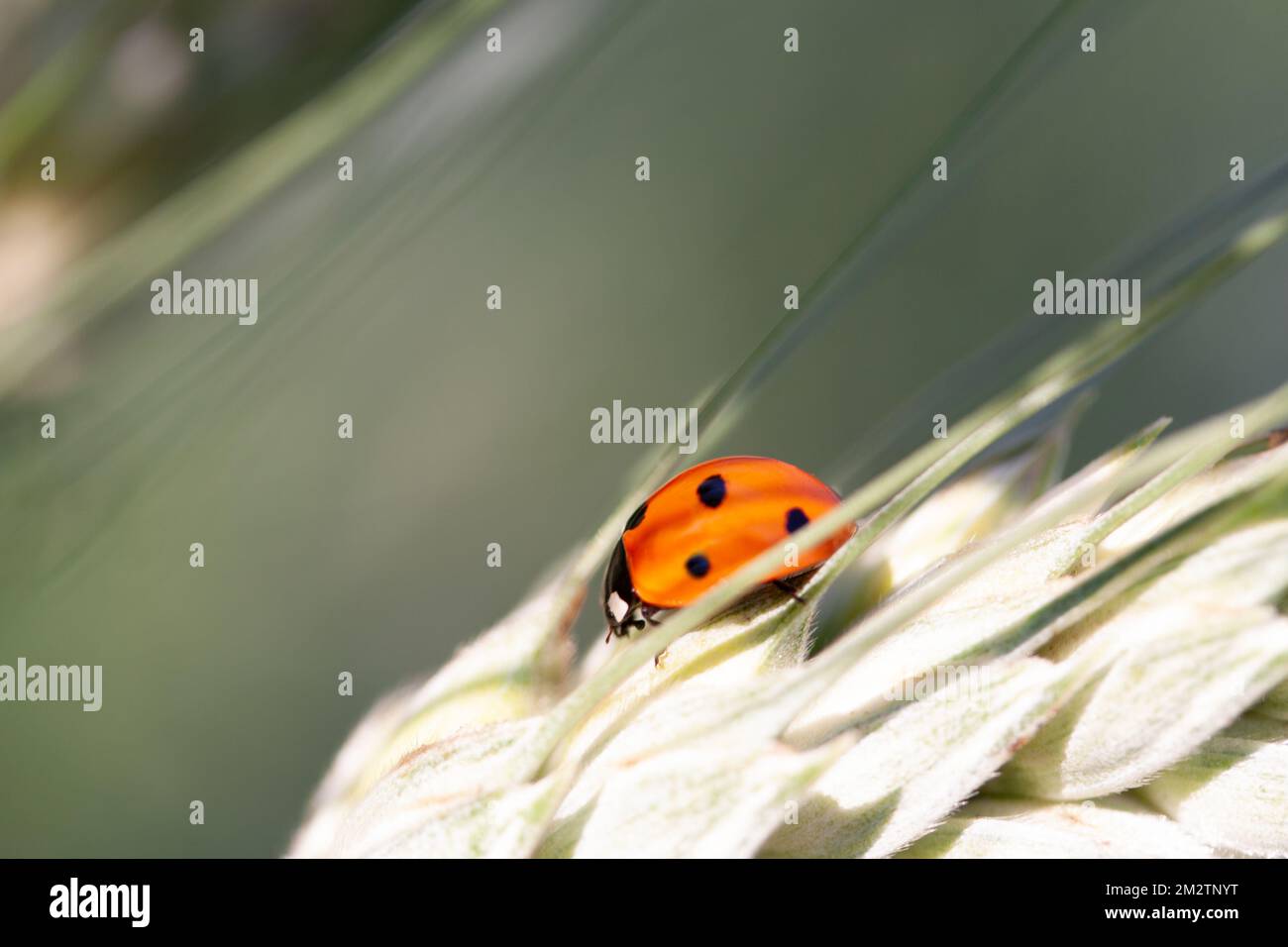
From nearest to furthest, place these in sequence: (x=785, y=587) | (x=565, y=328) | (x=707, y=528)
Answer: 1. (x=785, y=587)
2. (x=707, y=528)
3. (x=565, y=328)

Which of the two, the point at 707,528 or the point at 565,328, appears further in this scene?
the point at 565,328

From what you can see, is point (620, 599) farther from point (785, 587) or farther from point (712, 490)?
point (785, 587)

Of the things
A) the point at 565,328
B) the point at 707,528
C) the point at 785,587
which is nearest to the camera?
the point at 785,587

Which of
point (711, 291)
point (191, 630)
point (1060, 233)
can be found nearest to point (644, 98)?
point (711, 291)

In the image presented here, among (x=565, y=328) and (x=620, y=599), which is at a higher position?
(x=565, y=328)

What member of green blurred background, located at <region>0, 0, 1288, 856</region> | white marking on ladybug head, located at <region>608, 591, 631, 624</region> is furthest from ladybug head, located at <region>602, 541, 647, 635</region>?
green blurred background, located at <region>0, 0, 1288, 856</region>

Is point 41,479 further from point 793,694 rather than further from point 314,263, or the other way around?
point 793,694

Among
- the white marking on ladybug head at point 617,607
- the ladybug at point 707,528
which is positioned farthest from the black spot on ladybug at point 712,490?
the white marking on ladybug head at point 617,607

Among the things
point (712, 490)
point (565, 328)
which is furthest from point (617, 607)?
point (565, 328)
